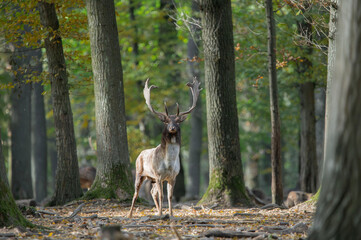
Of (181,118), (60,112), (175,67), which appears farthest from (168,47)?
(181,118)

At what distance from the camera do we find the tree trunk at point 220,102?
12141 mm

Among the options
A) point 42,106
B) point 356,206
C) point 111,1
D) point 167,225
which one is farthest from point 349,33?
point 42,106

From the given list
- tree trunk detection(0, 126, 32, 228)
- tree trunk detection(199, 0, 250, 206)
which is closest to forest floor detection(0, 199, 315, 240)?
tree trunk detection(0, 126, 32, 228)

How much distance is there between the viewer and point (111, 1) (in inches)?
524

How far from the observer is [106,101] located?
1303 centimetres

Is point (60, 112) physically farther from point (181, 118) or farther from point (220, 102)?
point (181, 118)

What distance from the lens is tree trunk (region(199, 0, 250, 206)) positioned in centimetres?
1214

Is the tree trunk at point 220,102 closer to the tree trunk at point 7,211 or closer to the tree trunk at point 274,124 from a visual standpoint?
the tree trunk at point 274,124

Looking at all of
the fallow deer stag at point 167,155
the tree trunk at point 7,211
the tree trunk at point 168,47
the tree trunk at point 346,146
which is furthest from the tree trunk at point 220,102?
the tree trunk at point 168,47

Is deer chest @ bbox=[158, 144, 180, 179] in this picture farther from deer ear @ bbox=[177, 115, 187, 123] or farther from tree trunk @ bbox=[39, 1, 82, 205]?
tree trunk @ bbox=[39, 1, 82, 205]

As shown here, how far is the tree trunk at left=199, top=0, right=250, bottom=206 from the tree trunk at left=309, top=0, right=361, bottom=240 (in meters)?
7.39

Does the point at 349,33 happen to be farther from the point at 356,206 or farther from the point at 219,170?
the point at 219,170

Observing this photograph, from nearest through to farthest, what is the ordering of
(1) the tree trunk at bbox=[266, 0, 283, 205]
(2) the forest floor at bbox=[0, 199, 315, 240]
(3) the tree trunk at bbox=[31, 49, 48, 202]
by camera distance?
1. (2) the forest floor at bbox=[0, 199, 315, 240]
2. (1) the tree trunk at bbox=[266, 0, 283, 205]
3. (3) the tree trunk at bbox=[31, 49, 48, 202]

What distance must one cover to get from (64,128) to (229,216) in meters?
6.15
